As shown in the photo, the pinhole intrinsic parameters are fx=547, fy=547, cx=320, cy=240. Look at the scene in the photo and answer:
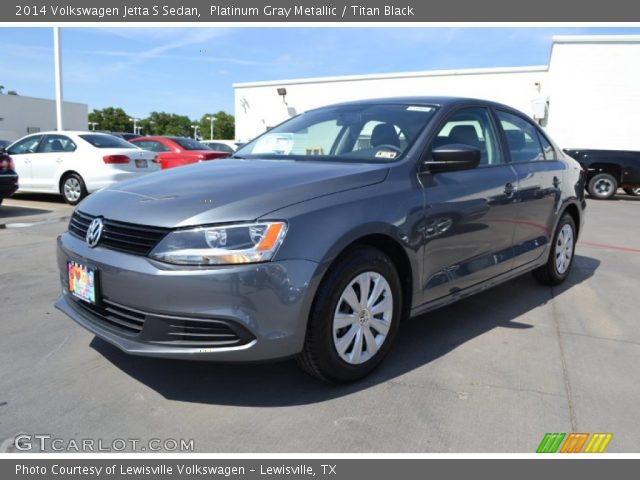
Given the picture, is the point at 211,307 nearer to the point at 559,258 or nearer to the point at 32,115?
the point at 559,258

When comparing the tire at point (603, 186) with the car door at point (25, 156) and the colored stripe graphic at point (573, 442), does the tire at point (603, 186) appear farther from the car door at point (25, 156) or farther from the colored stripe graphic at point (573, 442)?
the colored stripe graphic at point (573, 442)

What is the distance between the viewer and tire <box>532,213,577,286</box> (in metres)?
4.97

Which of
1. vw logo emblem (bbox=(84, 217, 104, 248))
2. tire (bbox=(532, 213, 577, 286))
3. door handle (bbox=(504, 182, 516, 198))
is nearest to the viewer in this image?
vw logo emblem (bbox=(84, 217, 104, 248))

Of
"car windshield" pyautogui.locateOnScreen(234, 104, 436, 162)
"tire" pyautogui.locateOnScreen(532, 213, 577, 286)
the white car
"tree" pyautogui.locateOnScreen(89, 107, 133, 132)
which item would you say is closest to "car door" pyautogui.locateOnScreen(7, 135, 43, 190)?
the white car

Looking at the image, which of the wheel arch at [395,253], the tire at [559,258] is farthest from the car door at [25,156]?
the wheel arch at [395,253]

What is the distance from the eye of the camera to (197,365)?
10.5 ft

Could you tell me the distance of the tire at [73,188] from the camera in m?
10.2

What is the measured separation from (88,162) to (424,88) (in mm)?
16034

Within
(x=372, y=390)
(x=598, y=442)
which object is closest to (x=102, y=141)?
(x=372, y=390)

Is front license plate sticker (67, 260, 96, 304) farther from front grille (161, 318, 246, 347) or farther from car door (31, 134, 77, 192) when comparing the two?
car door (31, 134, 77, 192)

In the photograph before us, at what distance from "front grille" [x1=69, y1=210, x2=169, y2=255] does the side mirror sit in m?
1.63

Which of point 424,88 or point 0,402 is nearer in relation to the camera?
point 0,402
